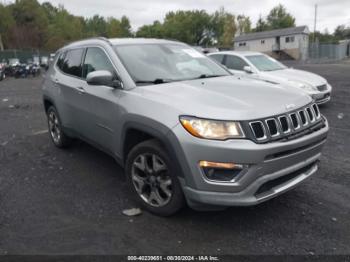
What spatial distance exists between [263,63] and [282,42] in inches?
2033

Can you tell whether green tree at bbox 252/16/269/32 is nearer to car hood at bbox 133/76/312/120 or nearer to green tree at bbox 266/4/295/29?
green tree at bbox 266/4/295/29

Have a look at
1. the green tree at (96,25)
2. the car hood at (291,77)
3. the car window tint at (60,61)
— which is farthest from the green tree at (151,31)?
the car window tint at (60,61)

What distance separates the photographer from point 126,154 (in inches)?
149

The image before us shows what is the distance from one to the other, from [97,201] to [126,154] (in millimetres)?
659

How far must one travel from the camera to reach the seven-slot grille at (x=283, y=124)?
113 inches

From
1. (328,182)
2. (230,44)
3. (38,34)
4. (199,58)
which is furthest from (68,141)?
(230,44)

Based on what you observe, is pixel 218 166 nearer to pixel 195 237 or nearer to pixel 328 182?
pixel 195 237

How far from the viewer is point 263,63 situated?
9.95 m

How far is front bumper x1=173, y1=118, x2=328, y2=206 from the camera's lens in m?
2.80

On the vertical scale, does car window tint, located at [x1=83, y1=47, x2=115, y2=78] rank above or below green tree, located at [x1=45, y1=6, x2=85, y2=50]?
below

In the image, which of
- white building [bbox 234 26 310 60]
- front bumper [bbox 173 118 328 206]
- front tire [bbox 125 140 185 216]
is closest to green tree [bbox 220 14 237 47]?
white building [bbox 234 26 310 60]

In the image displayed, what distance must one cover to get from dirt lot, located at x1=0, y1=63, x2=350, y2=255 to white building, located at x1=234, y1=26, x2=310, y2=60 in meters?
52.2

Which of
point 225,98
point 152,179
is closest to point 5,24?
point 152,179

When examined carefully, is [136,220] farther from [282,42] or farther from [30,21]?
[30,21]
